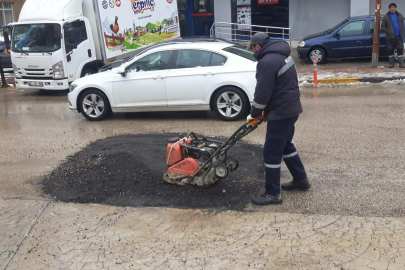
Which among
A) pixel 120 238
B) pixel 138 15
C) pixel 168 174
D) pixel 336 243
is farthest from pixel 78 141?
pixel 138 15

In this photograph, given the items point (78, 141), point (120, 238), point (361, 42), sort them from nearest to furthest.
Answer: point (120, 238) < point (78, 141) < point (361, 42)

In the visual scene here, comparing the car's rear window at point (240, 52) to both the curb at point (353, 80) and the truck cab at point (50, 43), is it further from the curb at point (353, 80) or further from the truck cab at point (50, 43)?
the truck cab at point (50, 43)

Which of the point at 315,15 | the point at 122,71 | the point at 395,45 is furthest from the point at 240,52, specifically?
the point at 315,15

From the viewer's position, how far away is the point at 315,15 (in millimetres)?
21109

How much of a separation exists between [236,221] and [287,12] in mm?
17601

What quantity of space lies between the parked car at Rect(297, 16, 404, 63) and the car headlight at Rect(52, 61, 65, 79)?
7.99m

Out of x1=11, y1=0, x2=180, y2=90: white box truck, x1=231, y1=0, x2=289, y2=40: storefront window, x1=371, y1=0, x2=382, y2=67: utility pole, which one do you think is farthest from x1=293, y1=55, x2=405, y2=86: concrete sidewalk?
x1=11, y1=0, x2=180, y2=90: white box truck

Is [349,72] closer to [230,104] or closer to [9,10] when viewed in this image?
[230,104]

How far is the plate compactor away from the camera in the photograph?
231 inches

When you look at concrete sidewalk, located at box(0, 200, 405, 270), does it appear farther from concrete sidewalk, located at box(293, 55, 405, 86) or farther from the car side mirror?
concrete sidewalk, located at box(293, 55, 405, 86)

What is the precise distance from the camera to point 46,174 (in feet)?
23.6

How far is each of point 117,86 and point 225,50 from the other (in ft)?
7.64

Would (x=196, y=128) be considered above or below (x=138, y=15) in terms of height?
below

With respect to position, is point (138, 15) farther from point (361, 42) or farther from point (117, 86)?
point (361, 42)
